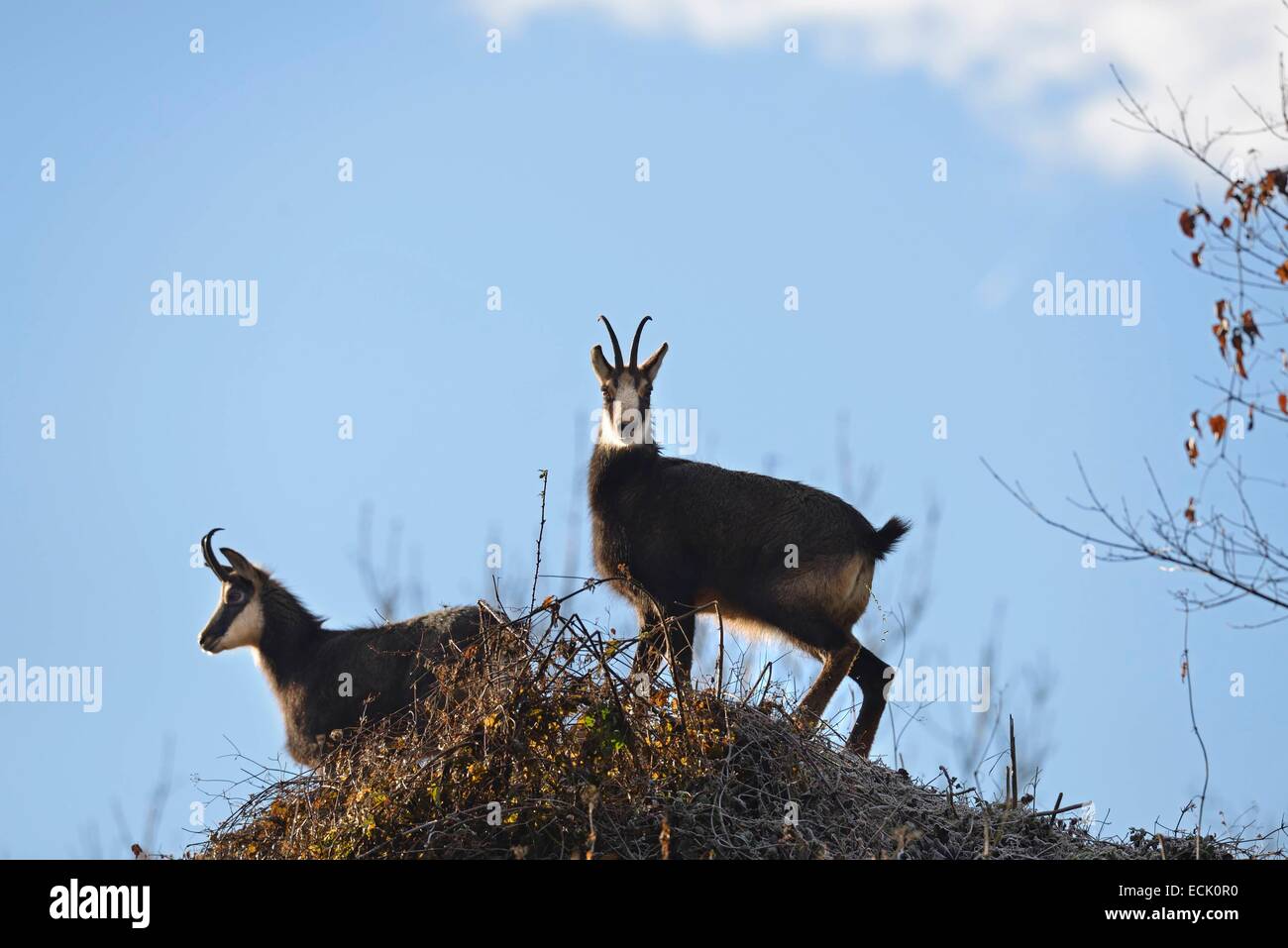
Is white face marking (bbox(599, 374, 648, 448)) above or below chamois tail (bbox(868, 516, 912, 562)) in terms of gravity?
above

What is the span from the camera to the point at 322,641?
10969 mm

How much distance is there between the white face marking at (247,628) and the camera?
36.8ft

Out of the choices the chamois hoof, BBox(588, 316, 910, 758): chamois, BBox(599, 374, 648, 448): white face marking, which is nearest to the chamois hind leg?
BBox(588, 316, 910, 758): chamois

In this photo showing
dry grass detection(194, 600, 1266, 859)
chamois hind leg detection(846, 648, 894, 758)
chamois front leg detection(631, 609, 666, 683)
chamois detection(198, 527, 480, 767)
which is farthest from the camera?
chamois detection(198, 527, 480, 767)

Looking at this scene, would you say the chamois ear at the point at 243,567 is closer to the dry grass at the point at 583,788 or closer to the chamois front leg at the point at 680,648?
the chamois front leg at the point at 680,648

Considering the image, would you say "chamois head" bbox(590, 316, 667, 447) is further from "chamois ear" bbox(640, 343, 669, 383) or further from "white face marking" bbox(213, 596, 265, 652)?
"white face marking" bbox(213, 596, 265, 652)

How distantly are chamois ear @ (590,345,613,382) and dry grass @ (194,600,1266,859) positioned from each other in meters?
3.33

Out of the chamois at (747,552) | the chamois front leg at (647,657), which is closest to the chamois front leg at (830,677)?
the chamois at (747,552)

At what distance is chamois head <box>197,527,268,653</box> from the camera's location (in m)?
11.2

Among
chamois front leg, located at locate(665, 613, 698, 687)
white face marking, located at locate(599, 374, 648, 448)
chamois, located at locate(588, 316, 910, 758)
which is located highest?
white face marking, located at locate(599, 374, 648, 448)
